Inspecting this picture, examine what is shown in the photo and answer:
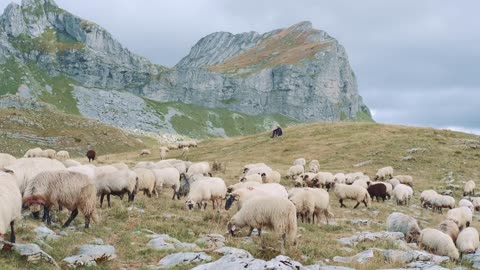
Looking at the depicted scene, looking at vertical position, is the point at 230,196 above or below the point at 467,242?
above

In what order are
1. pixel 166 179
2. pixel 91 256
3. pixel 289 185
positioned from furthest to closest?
pixel 289 185, pixel 166 179, pixel 91 256

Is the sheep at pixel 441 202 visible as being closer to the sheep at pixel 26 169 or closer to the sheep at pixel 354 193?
the sheep at pixel 354 193

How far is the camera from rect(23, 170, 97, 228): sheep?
12.7m

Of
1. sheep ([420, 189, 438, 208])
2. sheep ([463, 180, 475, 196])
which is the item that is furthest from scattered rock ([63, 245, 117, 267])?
sheep ([463, 180, 475, 196])

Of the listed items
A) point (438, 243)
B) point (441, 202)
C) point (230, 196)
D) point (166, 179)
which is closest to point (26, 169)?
point (230, 196)

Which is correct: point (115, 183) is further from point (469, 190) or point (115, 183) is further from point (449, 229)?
point (469, 190)

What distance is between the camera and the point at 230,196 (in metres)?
18.2

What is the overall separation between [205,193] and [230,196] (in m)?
2.41

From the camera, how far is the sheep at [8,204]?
31.9ft

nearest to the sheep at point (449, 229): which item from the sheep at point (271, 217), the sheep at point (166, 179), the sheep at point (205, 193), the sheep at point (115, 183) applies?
the sheep at point (271, 217)

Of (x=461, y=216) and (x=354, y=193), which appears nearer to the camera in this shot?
(x=461, y=216)

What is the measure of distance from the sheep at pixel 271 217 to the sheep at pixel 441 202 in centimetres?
1754

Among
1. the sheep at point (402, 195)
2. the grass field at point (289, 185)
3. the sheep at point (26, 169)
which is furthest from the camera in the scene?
the sheep at point (402, 195)

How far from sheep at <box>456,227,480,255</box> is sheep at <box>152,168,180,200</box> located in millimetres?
14489
